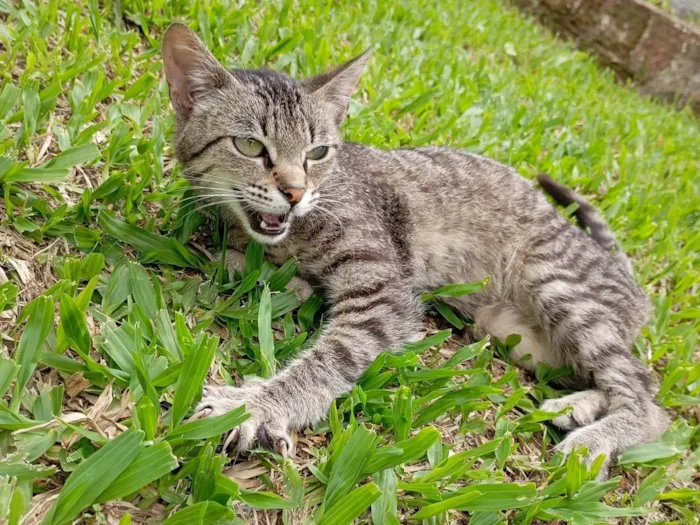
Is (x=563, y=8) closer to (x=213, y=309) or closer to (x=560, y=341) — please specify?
(x=560, y=341)

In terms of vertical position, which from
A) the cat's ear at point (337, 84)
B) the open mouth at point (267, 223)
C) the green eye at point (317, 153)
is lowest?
the open mouth at point (267, 223)

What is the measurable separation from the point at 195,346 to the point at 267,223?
0.85 metres

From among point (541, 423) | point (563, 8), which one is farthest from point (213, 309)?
point (563, 8)

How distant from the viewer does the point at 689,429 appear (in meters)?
2.89

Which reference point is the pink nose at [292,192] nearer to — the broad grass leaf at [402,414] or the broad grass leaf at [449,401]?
the broad grass leaf at [402,414]

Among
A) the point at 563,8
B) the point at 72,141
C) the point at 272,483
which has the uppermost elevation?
the point at 563,8

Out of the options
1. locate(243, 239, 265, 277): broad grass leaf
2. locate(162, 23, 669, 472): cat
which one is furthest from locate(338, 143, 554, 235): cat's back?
locate(243, 239, 265, 277): broad grass leaf

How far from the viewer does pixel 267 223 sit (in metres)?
2.60

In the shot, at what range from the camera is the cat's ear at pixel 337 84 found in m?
2.88

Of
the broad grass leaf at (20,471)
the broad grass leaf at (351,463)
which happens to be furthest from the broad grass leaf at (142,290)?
the broad grass leaf at (351,463)

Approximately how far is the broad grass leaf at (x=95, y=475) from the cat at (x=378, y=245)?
337 mm

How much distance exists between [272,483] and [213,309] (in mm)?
869

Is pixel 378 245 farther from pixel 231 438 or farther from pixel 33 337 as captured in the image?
pixel 33 337

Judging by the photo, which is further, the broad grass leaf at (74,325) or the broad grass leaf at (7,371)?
the broad grass leaf at (74,325)
